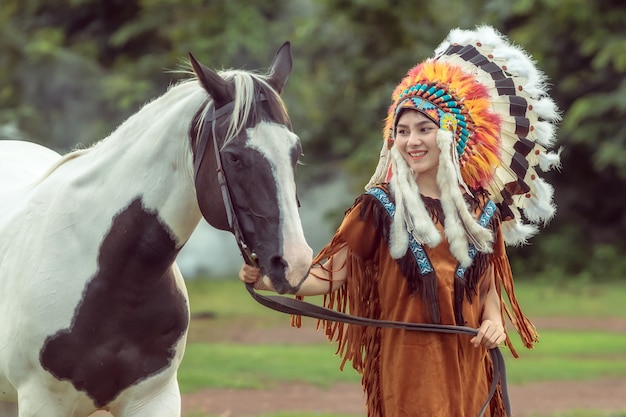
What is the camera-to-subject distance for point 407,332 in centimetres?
367

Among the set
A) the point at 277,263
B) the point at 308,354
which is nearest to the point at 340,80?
the point at 308,354

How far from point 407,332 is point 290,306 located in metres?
0.42

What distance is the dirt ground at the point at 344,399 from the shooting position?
281 inches

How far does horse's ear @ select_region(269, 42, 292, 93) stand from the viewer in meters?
3.33

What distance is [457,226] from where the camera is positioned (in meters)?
3.57

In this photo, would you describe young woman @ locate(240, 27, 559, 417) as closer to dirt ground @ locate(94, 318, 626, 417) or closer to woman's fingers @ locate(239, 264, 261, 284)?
woman's fingers @ locate(239, 264, 261, 284)

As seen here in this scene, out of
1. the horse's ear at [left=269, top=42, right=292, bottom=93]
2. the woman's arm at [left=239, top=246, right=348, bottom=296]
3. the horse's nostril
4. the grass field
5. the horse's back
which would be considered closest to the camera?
the horse's nostril

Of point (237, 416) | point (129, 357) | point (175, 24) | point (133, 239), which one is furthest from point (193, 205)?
point (175, 24)

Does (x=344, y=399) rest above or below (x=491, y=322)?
below

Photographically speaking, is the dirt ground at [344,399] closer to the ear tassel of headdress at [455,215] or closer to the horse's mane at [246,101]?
the ear tassel of headdress at [455,215]

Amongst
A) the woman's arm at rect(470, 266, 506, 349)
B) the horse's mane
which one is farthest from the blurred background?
the horse's mane

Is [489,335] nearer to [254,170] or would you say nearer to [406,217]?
[406,217]

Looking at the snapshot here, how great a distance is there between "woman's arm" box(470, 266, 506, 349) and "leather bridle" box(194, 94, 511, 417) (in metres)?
0.03

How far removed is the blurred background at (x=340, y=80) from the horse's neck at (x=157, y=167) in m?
12.0
